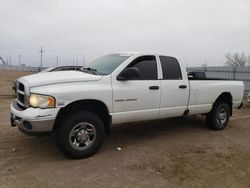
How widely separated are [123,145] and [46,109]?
197 centimetres

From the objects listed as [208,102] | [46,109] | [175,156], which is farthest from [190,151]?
[46,109]

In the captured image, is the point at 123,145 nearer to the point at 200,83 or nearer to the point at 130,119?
the point at 130,119

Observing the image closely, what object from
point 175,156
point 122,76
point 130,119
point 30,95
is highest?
point 122,76

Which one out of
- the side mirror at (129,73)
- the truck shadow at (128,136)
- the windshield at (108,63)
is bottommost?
the truck shadow at (128,136)

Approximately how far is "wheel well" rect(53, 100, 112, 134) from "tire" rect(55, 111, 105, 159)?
0.10 metres

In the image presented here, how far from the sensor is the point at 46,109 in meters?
4.33

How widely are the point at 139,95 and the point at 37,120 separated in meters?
2.05

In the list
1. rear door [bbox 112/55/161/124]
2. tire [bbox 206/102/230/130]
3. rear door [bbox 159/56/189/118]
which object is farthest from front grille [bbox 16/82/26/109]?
tire [bbox 206/102/230/130]

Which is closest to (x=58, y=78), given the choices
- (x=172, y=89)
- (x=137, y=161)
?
(x=137, y=161)

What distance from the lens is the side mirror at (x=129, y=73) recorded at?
16.6ft

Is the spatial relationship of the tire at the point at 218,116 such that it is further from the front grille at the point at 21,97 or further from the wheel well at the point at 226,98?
the front grille at the point at 21,97

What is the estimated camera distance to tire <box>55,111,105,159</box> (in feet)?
14.9

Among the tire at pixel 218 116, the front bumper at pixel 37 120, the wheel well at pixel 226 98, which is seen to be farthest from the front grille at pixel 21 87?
the wheel well at pixel 226 98

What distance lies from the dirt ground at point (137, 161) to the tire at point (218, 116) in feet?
1.11
